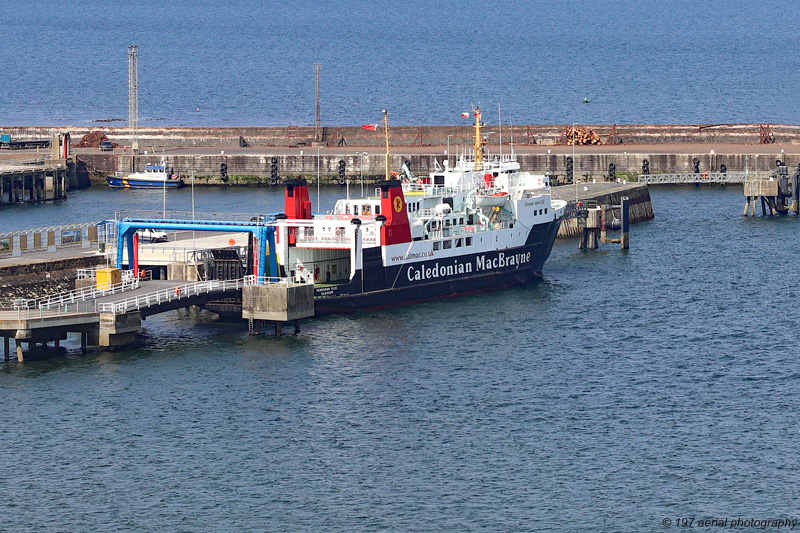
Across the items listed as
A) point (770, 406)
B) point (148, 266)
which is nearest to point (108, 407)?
point (148, 266)

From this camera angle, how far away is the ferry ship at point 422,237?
2990 inches

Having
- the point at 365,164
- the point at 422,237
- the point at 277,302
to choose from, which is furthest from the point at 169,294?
the point at 365,164

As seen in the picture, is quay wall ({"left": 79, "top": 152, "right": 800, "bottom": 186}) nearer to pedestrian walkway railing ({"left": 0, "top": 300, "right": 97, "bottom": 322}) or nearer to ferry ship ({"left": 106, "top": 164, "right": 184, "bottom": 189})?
ferry ship ({"left": 106, "top": 164, "right": 184, "bottom": 189})

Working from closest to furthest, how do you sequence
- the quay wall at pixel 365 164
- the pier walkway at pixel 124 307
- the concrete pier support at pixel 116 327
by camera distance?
the pier walkway at pixel 124 307 → the concrete pier support at pixel 116 327 → the quay wall at pixel 365 164

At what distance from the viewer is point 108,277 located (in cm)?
7144

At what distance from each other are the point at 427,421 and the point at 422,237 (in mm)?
24254

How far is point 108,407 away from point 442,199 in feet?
102

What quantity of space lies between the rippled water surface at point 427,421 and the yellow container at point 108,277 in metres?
3.17

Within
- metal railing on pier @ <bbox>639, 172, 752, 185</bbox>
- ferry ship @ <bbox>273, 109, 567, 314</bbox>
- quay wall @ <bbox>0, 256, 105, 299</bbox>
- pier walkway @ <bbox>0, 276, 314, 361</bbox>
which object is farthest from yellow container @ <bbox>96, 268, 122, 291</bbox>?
metal railing on pier @ <bbox>639, 172, 752, 185</bbox>

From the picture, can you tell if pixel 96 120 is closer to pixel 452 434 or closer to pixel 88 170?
pixel 88 170

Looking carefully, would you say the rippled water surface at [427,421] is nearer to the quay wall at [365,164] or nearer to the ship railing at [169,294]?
the ship railing at [169,294]

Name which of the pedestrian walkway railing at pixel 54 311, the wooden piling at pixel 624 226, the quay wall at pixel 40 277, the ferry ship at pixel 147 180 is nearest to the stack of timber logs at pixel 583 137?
the ferry ship at pixel 147 180

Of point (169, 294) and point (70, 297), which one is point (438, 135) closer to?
point (169, 294)

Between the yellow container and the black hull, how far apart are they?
10271 mm
